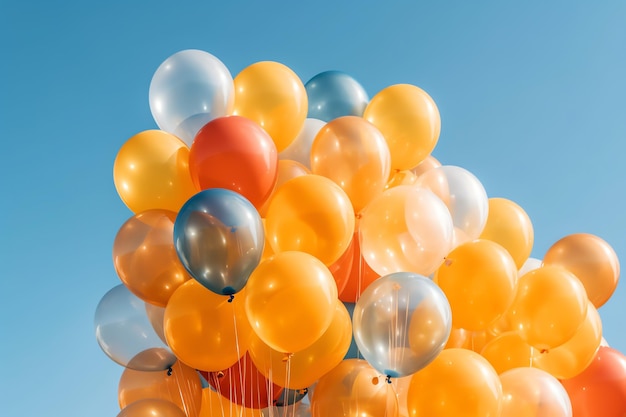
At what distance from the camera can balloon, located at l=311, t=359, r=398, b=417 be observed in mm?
4152

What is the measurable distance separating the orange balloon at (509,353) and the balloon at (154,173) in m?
2.34

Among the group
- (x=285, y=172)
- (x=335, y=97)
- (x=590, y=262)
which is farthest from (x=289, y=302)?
(x=590, y=262)

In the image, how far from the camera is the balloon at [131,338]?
4.71 meters

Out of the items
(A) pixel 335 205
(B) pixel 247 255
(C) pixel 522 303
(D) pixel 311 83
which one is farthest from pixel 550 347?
(D) pixel 311 83

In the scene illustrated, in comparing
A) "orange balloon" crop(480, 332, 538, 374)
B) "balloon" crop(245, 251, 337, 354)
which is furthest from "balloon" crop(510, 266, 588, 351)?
"balloon" crop(245, 251, 337, 354)

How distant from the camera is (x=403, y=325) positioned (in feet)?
12.9

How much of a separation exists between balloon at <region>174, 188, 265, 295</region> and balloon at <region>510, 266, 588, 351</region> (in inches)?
76.9

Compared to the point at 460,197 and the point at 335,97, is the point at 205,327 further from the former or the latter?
the point at 335,97

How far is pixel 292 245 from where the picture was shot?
424 cm

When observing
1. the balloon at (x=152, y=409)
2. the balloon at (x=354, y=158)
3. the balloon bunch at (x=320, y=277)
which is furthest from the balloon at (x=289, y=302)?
the balloon at (x=152, y=409)

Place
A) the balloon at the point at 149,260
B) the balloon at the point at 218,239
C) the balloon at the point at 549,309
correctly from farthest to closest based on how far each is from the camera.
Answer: the balloon at the point at 549,309 → the balloon at the point at 149,260 → the balloon at the point at 218,239

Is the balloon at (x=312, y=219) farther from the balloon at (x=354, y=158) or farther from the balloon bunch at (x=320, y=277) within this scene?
the balloon at (x=354, y=158)

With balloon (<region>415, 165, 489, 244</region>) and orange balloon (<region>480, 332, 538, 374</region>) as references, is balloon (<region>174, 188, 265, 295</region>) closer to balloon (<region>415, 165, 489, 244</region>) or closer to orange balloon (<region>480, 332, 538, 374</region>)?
balloon (<region>415, 165, 489, 244</region>)

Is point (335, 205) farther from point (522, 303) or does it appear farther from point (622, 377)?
point (622, 377)
